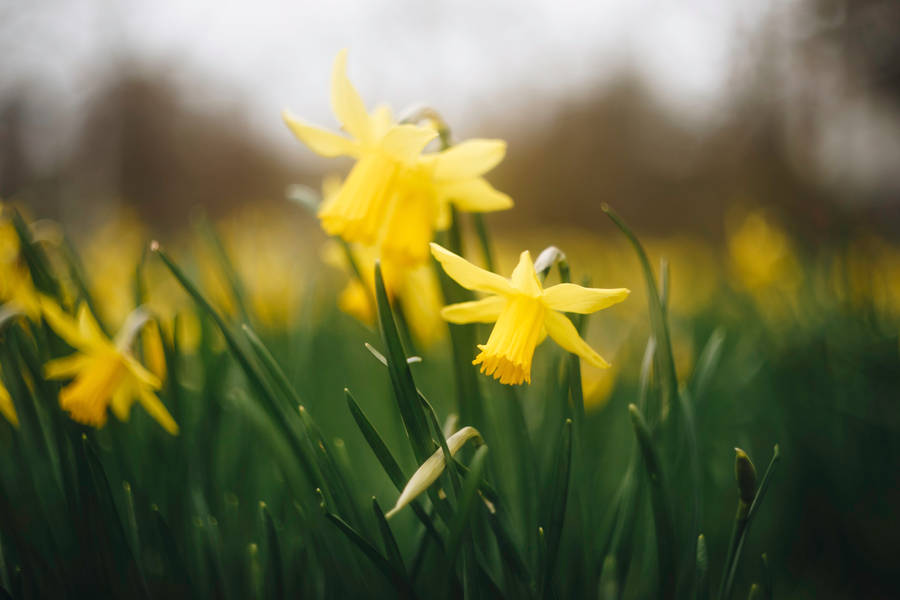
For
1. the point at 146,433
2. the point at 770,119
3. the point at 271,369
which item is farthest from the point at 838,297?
the point at 770,119

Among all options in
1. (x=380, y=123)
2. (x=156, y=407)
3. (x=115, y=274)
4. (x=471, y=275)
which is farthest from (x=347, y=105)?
(x=115, y=274)

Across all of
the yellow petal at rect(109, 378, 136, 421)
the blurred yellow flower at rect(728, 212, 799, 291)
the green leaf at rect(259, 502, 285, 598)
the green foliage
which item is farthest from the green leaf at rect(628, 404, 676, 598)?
the blurred yellow flower at rect(728, 212, 799, 291)

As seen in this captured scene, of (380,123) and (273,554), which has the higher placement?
(380,123)

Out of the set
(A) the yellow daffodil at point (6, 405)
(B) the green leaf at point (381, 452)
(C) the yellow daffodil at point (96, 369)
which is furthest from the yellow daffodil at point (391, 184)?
(A) the yellow daffodil at point (6, 405)

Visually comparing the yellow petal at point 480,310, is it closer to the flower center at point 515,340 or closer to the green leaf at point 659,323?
the flower center at point 515,340

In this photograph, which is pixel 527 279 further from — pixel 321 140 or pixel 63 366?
pixel 63 366

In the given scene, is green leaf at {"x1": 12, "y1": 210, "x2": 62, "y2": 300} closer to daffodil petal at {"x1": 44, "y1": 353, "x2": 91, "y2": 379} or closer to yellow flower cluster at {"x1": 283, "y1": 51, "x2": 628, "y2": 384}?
daffodil petal at {"x1": 44, "y1": 353, "x2": 91, "y2": 379}
